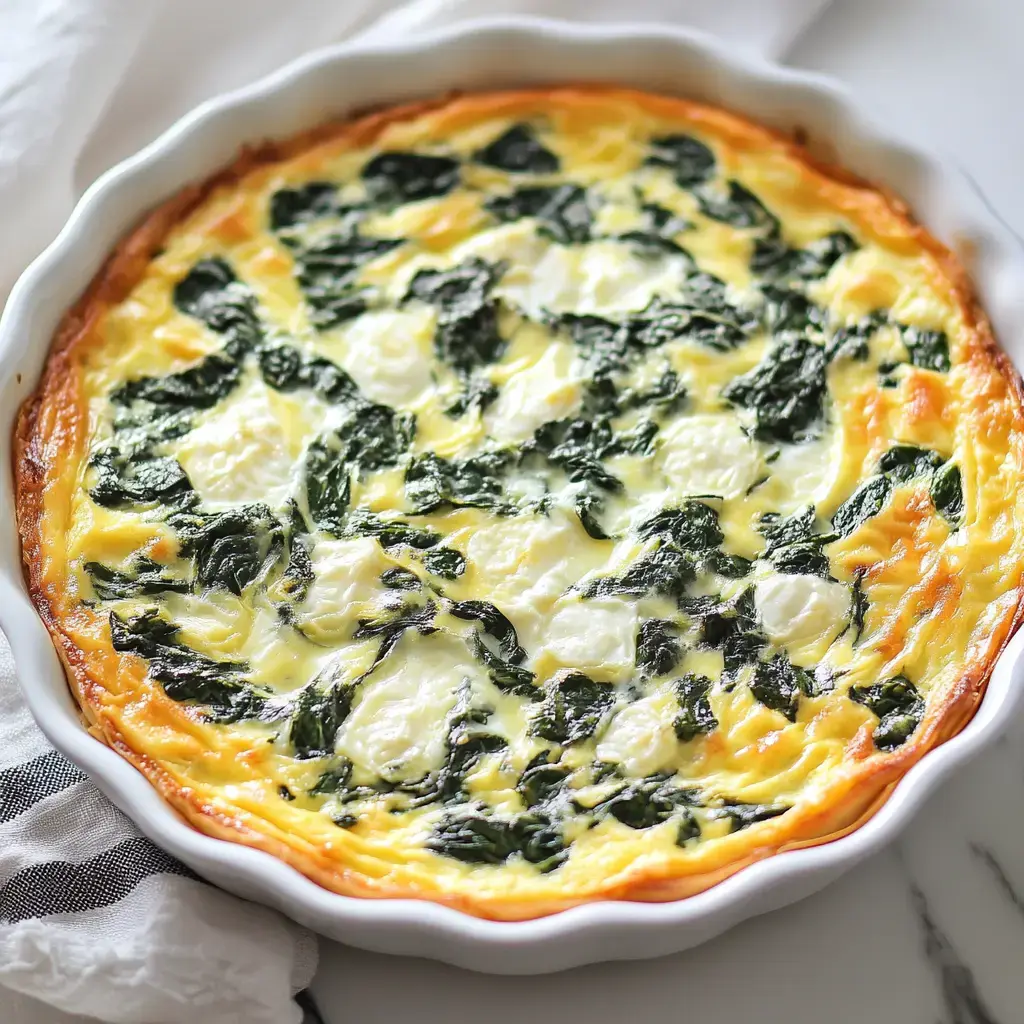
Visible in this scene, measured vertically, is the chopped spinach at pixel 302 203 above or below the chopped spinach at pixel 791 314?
below

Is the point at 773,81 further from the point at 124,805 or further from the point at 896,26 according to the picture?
the point at 124,805

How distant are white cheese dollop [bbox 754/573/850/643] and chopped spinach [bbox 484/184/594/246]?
4.01 feet

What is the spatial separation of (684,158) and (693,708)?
5.73ft

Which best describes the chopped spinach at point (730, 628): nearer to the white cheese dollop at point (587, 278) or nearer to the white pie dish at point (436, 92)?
the white pie dish at point (436, 92)

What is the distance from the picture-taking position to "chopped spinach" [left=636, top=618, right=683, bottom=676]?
10.3 ft

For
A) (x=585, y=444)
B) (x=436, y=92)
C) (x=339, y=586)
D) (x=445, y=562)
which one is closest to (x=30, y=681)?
(x=339, y=586)

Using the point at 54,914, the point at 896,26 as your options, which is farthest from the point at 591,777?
the point at 896,26

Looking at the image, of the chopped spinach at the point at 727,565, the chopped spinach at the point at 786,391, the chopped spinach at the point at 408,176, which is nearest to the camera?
the chopped spinach at the point at 727,565

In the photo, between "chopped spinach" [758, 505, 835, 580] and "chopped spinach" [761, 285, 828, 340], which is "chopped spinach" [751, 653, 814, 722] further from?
"chopped spinach" [761, 285, 828, 340]

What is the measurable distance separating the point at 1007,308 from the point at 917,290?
9.4 inches

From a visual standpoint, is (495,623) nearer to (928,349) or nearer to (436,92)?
(928,349)

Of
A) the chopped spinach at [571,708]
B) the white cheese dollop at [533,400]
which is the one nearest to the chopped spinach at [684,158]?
the white cheese dollop at [533,400]

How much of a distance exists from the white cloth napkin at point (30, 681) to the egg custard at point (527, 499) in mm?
222

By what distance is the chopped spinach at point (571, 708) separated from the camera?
3.05 m
